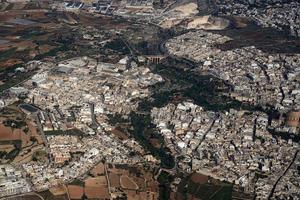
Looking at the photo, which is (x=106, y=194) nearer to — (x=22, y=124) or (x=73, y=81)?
(x=22, y=124)

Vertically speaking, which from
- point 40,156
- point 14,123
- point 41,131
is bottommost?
point 40,156

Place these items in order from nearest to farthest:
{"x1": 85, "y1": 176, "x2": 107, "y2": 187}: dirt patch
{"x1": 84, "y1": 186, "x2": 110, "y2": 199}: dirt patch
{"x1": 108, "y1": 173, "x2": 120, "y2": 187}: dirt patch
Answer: {"x1": 84, "y1": 186, "x2": 110, "y2": 199}: dirt patch
{"x1": 85, "y1": 176, "x2": 107, "y2": 187}: dirt patch
{"x1": 108, "y1": 173, "x2": 120, "y2": 187}: dirt patch

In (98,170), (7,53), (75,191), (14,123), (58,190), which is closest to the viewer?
(75,191)

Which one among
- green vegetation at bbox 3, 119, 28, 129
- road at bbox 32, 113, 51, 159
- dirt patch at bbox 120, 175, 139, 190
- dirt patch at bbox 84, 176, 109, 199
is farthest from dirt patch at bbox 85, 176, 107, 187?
green vegetation at bbox 3, 119, 28, 129

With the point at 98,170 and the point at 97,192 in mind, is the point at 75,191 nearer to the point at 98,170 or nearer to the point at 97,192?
the point at 97,192

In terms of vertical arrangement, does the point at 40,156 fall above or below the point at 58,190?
above

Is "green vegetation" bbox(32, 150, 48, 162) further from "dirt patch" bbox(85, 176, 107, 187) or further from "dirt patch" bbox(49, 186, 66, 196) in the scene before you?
"dirt patch" bbox(85, 176, 107, 187)

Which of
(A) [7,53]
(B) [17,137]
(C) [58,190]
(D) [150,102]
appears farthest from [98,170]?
(A) [7,53]

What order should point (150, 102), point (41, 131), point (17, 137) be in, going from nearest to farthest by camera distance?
point (17, 137), point (41, 131), point (150, 102)
